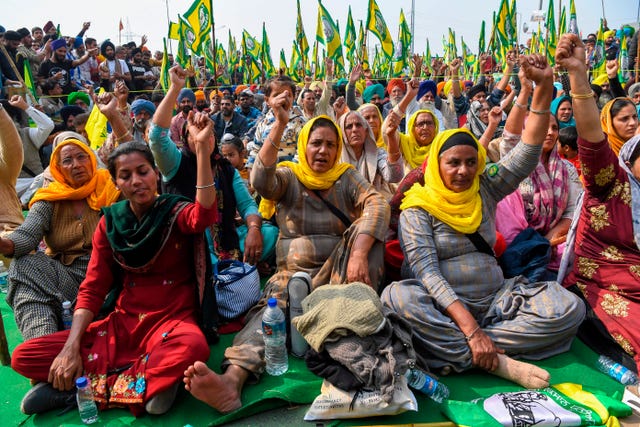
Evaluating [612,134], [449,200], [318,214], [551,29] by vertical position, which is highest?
[551,29]

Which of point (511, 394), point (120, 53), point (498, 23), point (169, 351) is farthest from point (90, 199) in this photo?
point (498, 23)

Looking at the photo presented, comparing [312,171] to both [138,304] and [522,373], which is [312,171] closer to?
[138,304]

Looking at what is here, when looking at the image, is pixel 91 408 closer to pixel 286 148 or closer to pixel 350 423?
pixel 350 423

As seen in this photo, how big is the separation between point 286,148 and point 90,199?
2660 mm

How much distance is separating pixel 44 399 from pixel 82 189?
4.56 feet

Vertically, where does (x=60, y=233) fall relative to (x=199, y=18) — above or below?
below

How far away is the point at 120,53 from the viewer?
38.6 feet

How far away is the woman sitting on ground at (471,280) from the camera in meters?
2.47

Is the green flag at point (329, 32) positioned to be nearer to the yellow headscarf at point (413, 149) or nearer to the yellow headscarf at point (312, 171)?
the yellow headscarf at point (413, 149)

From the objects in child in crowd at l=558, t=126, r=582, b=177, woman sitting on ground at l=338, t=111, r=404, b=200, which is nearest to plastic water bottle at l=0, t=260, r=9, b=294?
woman sitting on ground at l=338, t=111, r=404, b=200

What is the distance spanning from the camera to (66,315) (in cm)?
279

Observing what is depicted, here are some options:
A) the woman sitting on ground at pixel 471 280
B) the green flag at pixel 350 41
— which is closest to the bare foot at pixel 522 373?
the woman sitting on ground at pixel 471 280

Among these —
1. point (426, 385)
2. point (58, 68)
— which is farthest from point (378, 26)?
point (426, 385)

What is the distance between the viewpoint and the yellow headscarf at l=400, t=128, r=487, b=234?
268 cm
